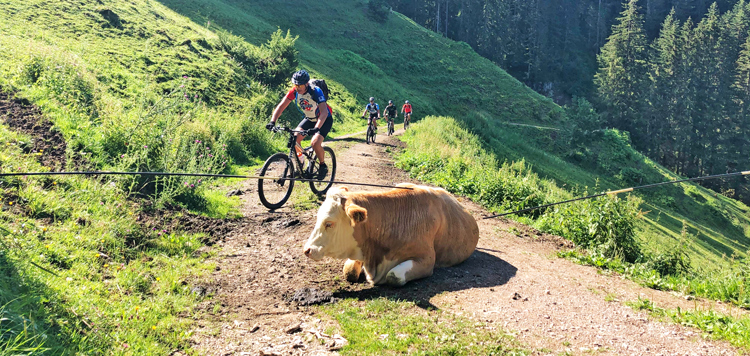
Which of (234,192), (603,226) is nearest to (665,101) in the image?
(603,226)

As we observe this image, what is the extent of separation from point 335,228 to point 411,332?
153 cm

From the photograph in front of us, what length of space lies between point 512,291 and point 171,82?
59.3ft

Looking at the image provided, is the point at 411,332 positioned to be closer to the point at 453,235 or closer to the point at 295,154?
the point at 453,235

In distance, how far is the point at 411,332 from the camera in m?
4.39

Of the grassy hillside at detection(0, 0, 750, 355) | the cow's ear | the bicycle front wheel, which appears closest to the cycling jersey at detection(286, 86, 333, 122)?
the bicycle front wheel

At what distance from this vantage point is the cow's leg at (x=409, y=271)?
18.4 feet

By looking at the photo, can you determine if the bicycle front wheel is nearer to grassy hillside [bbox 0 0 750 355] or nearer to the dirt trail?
the dirt trail

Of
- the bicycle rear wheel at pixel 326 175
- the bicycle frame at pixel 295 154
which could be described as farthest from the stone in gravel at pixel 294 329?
the bicycle rear wheel at pixel 326 175

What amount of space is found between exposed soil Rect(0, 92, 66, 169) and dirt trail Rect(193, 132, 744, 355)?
10.9ft

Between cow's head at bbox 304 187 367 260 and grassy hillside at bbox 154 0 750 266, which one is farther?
grassy hillside at bbox 154 0 750 266

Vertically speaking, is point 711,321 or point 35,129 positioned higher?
point 711,321

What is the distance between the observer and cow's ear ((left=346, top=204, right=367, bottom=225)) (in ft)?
17.3

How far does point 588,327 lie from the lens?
4.77 meters

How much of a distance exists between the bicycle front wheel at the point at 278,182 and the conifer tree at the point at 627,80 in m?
68.1
